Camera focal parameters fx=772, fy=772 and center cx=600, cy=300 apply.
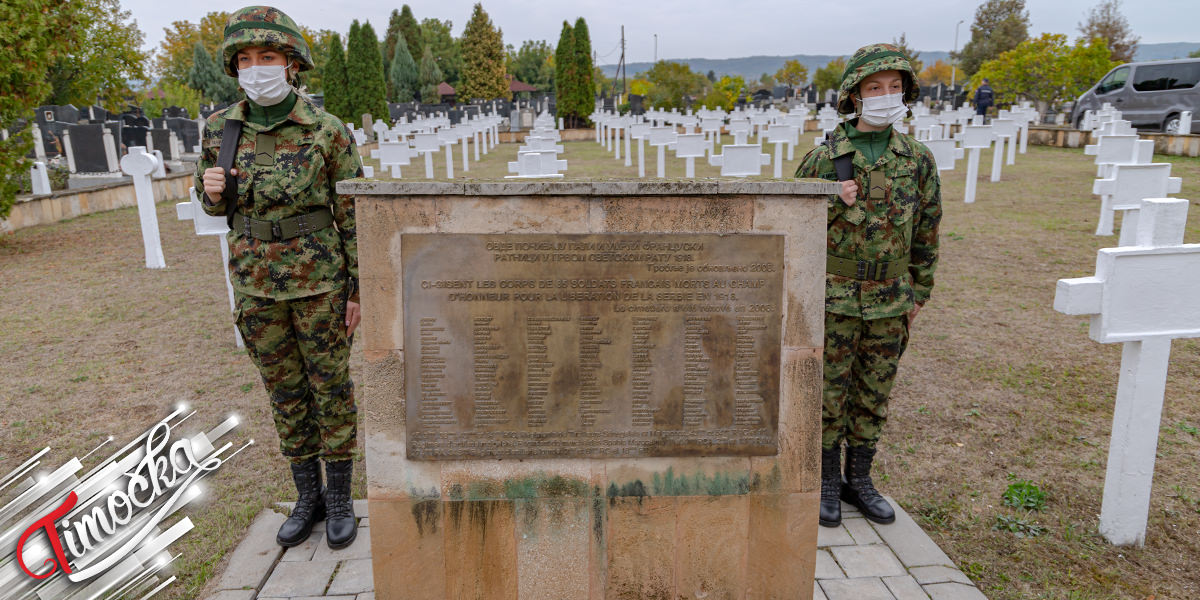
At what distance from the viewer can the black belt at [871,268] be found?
3.36m

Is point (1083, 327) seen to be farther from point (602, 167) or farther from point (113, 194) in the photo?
point (113, 194)

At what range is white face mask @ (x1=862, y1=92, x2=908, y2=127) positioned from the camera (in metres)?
3.32

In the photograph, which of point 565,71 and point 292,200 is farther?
point 565,71

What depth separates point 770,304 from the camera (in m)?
2.75

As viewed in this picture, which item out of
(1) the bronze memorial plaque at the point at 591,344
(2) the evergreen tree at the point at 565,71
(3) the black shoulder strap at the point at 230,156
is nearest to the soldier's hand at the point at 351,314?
(3) the black shoulder strap at the point at 230,156

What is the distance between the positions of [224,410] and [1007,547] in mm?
4659

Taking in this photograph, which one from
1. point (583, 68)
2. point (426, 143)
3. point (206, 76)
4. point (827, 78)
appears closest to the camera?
point (426, 143)

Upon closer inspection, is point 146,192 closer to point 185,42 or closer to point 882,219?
point 882,219

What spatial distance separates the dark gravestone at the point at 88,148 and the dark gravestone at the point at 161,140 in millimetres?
3060

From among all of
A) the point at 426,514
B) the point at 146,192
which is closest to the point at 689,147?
the point at 146,192

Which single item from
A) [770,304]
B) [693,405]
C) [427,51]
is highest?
[427,51]

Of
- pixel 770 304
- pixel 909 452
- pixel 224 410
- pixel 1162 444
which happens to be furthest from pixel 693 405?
pixel 224 410

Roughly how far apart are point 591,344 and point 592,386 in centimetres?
16

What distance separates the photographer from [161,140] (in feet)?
59.9
